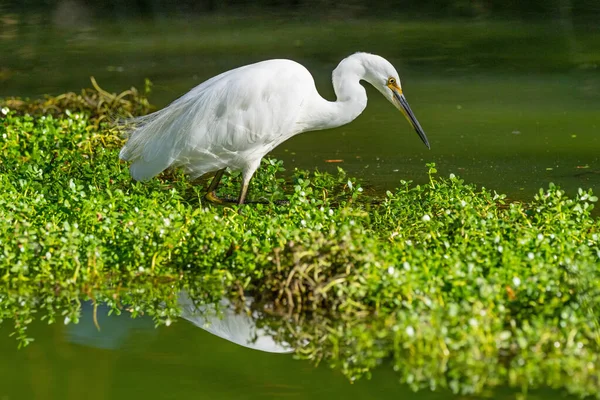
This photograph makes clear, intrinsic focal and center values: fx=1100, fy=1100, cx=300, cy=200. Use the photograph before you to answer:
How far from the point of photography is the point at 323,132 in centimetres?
861

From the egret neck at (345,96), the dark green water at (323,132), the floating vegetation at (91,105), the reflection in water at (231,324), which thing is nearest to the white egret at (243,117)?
the egret neck at (345,96)

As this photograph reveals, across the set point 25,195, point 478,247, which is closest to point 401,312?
point 478,247

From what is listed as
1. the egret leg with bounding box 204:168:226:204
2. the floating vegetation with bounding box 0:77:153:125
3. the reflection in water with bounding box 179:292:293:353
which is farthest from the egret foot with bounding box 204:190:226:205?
the floating vegetation with bounding box 0:77:153:125

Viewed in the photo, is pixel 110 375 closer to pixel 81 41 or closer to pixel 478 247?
pixel 478 247

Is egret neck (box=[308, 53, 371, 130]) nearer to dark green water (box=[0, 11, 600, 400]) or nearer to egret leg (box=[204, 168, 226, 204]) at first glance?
egret leg (box=[204, 168, 226, 204])

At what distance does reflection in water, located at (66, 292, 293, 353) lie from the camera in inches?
162

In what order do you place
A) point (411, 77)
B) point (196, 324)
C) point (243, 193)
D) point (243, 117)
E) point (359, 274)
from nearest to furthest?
point (359, 274)
point (196, 324)
point (243, 117)
point (243, 193)
point (411, 77)

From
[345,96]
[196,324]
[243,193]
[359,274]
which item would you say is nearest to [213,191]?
[243,193]

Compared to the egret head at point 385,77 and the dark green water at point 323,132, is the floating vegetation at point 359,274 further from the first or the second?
the egret head at point 385,77

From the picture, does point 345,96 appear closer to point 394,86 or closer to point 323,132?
point 394,86

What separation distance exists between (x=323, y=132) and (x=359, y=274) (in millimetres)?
4485

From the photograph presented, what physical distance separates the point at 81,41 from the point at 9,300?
9.26 meters

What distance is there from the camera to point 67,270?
4.75 meters

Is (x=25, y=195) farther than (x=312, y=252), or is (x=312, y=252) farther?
(x=25, y=195)
